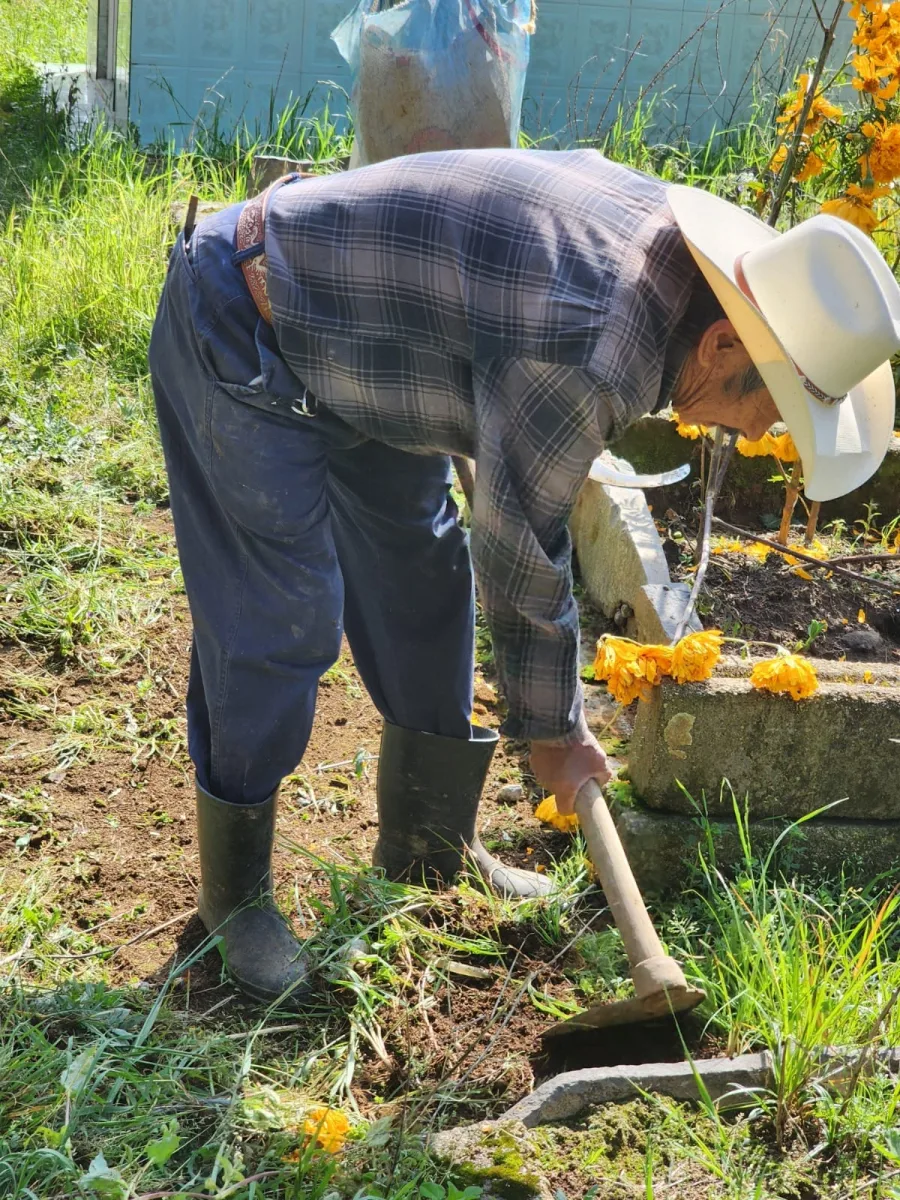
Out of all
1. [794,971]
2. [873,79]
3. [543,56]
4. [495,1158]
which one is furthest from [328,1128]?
[543,56]

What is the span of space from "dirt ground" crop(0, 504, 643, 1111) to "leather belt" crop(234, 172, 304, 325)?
1186 mm

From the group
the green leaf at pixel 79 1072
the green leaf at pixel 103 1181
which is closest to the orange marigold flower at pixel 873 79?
the green leaf at pixel 79 1072

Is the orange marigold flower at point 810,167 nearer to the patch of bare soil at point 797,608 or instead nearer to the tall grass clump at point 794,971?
the patch of bare soil at point 797,608

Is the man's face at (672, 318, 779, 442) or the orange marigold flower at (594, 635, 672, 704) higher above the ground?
the man's face at (672, 318, 779, 442)

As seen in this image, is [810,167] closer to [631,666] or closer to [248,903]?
[631,666]

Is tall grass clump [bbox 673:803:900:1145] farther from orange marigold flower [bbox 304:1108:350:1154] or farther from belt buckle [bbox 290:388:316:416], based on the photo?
belt buckle [bbox 290:388:316:416]

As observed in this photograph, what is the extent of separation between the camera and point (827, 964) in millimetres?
2494

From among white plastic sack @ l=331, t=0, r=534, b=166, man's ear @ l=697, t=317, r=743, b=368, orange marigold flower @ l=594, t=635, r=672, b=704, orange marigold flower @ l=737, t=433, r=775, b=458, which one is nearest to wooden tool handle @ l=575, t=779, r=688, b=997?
orange marigold flower @ l=594, t=635, r=672, b=704

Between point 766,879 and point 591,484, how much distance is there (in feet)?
5.09

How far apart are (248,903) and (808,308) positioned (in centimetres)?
159

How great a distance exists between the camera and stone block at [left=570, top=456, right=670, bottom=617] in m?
3.35

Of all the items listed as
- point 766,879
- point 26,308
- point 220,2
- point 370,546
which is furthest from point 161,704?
point 220,2

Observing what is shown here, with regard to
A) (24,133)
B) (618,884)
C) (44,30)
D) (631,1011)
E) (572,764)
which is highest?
(44,30)

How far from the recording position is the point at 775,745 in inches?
106
